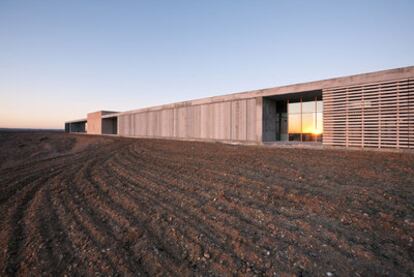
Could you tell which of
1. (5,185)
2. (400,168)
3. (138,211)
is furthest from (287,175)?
(5,185)

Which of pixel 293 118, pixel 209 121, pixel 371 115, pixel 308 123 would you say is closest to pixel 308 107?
pixel 308 123

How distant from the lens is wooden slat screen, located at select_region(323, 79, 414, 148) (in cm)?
1048

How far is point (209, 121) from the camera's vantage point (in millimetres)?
19578

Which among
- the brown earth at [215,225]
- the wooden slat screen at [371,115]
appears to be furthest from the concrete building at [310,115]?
the brown earth at [215,225]

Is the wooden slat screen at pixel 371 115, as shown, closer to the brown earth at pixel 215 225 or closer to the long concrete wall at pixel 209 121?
the brown earth at pixel 215 225

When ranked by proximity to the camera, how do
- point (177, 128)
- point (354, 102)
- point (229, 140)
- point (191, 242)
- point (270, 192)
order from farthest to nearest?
point (177, 128) → point (229, 140) → point (354, 102) → point (270, 192) → point (191, 242)

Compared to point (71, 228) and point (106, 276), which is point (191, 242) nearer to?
point (106, 276)

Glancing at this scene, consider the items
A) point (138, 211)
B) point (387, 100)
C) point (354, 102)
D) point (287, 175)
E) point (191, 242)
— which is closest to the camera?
point (191, 242)

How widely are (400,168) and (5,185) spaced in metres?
14.3

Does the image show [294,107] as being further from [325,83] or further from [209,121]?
[209,121]

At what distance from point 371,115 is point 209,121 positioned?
12.3m

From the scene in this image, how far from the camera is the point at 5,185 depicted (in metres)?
7.12

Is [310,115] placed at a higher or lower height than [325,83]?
lower

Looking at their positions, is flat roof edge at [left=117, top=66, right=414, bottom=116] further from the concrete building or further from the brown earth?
the brown earth
